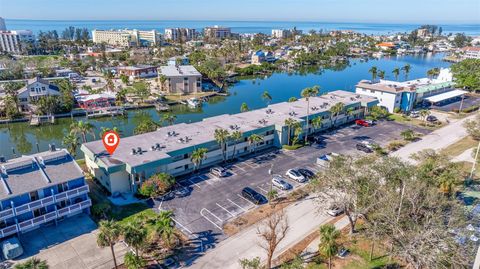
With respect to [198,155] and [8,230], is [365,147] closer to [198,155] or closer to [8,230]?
[198,155]

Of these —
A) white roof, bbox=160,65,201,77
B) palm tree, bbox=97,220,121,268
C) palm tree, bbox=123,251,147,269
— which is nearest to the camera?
palm tree, bbox=97,220,121,268

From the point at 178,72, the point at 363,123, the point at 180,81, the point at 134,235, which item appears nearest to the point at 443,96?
the point at 363,123

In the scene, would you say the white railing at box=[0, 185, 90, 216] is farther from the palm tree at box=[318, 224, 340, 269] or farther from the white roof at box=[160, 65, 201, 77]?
the white roof at box=[160, 65, 201, 77]

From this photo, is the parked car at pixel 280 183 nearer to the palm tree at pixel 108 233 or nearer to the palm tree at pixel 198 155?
the palm tree at pixel 198 155

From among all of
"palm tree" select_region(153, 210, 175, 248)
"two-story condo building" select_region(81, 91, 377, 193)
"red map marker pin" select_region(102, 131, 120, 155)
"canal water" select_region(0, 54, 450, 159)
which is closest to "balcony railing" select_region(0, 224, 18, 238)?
"two-story condo building" select_region(81, 91, 377, 193)

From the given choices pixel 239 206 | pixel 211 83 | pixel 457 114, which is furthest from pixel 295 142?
pixel 211 83

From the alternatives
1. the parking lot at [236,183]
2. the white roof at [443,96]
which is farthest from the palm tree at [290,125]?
the white roof at [443,96]

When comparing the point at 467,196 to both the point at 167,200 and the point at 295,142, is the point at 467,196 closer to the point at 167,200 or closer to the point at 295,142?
the point at 295,142
